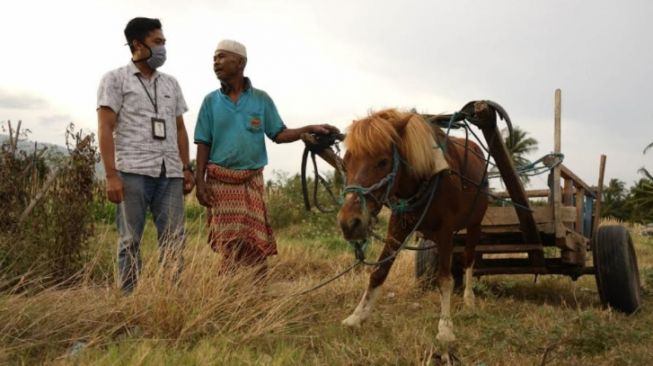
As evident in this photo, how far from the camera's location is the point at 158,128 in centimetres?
421

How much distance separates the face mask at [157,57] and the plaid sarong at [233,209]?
0.85 meters

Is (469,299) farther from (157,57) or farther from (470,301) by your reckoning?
(157,57)

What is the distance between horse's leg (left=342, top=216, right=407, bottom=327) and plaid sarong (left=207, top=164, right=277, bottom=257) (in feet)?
2.94

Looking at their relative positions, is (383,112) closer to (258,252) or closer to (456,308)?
(258,252)

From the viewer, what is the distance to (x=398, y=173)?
3674 millimetres

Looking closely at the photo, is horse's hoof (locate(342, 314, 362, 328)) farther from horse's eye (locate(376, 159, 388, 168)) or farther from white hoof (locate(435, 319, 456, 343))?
horse's eye (locate(376, 159, 388, 168))

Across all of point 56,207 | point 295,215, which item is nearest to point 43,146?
point 56,207

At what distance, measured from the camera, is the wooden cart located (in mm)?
4879

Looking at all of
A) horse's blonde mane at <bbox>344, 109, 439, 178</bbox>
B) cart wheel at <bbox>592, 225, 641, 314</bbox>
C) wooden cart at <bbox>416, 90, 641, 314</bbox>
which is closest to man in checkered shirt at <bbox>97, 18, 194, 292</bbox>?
horse's blonde mane at <bbox>344, 109, 439, 178</bbox>

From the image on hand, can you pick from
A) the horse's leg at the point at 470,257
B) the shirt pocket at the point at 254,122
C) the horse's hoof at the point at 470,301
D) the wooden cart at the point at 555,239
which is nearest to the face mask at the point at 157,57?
the shirt pocket at the point at 254,122

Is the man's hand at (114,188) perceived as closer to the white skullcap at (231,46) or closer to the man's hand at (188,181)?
the man's hand at (188,181)

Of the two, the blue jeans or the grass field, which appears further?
the blue jeans

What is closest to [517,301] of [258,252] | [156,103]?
[258,252]

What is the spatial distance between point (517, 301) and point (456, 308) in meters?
0.79
